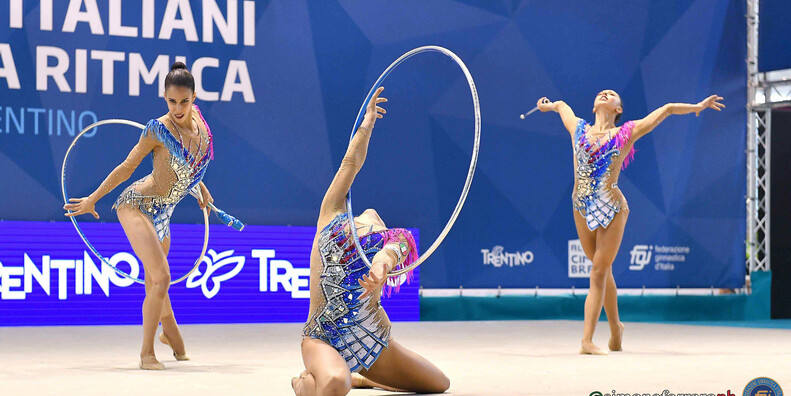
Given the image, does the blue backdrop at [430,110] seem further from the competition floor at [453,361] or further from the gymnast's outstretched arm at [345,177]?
the gymnast's outstretched arm at [345,177]

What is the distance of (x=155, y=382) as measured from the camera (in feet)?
14.7

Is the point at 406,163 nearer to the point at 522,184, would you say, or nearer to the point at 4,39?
the point at 522,184

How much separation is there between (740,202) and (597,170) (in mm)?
6803

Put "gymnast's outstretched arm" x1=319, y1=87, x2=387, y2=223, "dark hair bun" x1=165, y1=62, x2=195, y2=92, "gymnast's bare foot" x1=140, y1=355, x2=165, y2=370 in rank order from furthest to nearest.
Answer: "dark hair bun" x1=165, y1=62, x2=195, y2=92
"gymnast's bare foot" x1=140, y1=355, x2=165, y2=370
"gymnast's outstretched arm" x1=319, y1=87, x2=387, y2=223

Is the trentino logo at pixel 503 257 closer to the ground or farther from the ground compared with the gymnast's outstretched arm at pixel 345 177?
closer to the ground

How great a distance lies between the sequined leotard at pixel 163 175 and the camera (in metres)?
5.41

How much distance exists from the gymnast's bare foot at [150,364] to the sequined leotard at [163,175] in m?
0.81

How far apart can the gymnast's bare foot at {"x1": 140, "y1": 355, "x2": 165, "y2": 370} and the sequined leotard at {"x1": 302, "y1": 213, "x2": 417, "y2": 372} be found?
1615 mm

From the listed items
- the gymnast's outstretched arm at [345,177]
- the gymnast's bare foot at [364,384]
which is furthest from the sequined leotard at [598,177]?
the gymnast's outstretched arm at [345,177]

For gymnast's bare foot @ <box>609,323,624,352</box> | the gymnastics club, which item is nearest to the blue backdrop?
the gymnastics club

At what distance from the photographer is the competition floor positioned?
4.28 metres

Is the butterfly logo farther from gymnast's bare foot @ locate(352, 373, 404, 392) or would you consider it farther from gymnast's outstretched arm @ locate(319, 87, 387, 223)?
gymnast's outstretched arm @ locate(319, 87, 387, 223)

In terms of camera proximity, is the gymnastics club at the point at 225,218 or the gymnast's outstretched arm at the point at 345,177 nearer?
the gymnast's outstretched arm at the point at 345,177

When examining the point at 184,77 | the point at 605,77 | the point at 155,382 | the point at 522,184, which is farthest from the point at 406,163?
the point at 155,382
